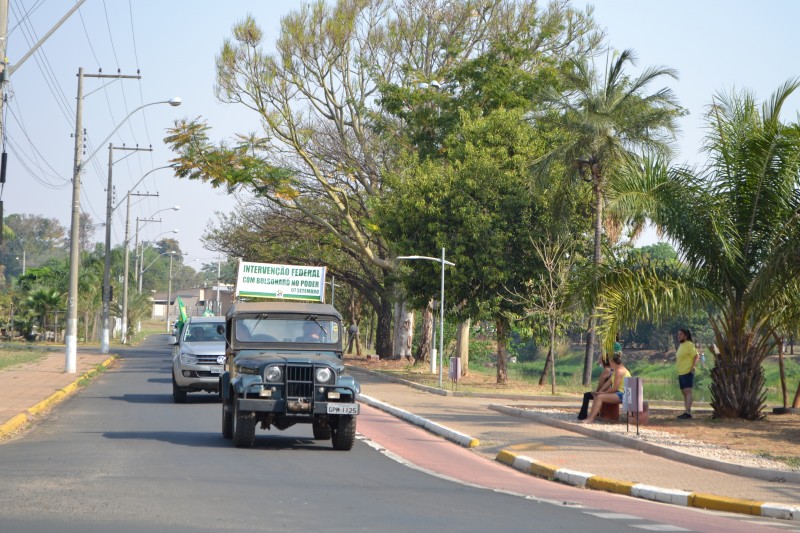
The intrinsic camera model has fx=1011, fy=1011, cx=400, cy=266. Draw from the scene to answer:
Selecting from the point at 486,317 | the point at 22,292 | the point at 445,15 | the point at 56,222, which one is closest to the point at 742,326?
the point at 486,317

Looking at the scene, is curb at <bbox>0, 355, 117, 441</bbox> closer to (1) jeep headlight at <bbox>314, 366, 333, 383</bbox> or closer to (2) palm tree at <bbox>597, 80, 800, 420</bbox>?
(1) jeep headlight at <bbox>314, 366, 333, 383</bbox>

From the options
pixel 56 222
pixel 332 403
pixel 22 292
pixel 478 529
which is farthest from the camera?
pixel 56 222

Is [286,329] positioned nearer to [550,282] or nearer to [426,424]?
[426,424]

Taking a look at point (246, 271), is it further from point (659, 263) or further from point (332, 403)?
point (332, 403)

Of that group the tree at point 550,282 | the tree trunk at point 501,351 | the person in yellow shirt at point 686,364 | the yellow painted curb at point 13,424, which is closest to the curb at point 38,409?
the yellow painted curb at point 13,424

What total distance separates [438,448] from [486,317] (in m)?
20.5

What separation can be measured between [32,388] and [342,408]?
1323 cm

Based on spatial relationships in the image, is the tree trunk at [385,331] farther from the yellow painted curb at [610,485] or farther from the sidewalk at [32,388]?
the yellow painted curb at [610,485]

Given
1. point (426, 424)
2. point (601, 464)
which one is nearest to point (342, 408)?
point (601, 464)

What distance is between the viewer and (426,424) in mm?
19906

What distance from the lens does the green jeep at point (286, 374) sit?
14164 mm

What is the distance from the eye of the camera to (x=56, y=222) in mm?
172250

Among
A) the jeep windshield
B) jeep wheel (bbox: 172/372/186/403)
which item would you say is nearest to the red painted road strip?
the jeep windshield

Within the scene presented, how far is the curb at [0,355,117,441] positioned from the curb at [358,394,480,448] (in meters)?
7.33
